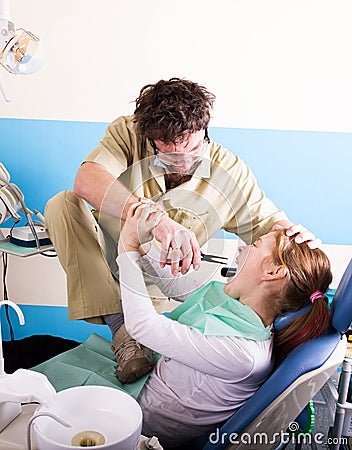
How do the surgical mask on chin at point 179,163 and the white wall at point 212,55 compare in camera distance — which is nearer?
the surgical mask on chin at point 179,163

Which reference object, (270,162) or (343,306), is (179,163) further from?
(270,162)

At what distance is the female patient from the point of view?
3.95 ft

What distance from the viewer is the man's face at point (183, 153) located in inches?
57.4

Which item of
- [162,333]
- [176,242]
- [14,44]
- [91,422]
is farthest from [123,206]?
[91,422]

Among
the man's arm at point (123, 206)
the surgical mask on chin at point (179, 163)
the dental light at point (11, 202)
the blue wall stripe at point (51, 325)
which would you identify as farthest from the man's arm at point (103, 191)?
the blue wall stripe at point (51, 325)

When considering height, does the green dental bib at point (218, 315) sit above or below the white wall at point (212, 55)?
below

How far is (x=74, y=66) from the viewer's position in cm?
208

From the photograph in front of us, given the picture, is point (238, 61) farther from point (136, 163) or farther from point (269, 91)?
point (136, 163)

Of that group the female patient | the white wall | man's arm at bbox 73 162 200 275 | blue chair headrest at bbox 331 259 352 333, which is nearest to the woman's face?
the female patient

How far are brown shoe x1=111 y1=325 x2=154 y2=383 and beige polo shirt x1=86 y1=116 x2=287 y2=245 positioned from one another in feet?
1.08

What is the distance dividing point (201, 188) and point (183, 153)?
11cm

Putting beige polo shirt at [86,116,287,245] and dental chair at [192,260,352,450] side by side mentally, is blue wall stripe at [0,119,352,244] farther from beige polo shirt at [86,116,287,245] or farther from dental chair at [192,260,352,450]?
dental chair at [192,260,352,450]

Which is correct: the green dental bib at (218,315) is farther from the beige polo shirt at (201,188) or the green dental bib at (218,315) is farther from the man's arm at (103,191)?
the man's arm at (103,191)

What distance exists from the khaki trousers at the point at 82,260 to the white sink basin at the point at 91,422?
23.0 inches
